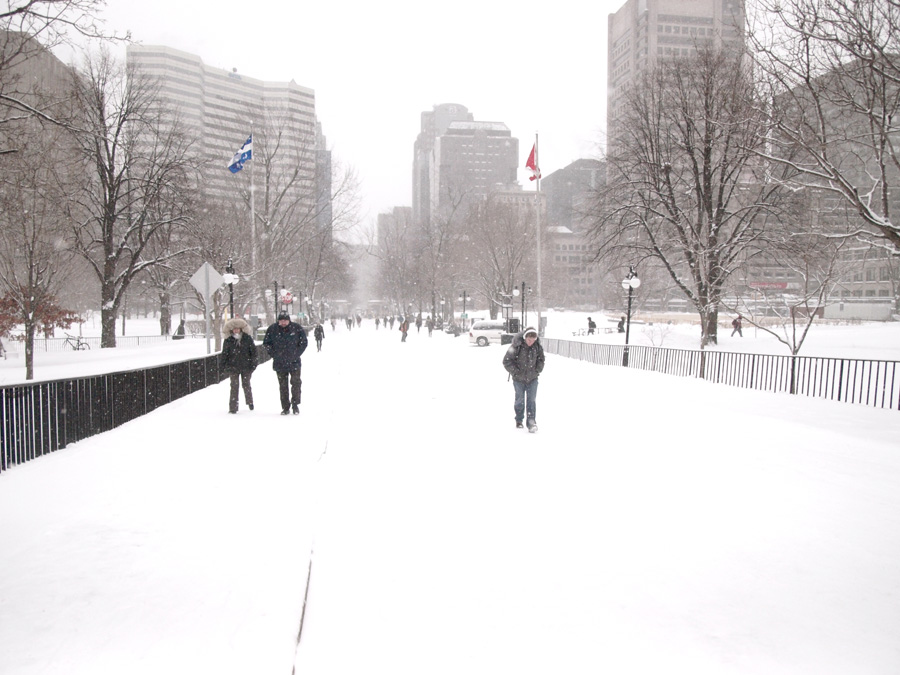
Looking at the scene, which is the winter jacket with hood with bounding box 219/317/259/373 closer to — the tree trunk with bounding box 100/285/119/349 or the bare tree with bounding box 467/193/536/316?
the tree trunk with bounding box 100/285/119/349

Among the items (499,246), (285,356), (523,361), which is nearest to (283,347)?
(285,356)

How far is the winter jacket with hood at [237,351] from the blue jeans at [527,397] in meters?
4.89

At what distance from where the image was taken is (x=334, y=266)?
194ft

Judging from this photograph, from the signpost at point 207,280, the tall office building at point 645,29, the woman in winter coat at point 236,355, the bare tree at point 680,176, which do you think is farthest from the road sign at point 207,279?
the tall office building at point 645,29

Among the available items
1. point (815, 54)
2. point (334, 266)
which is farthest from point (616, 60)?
point (815, 54)

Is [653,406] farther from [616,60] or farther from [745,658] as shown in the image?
[616,60]

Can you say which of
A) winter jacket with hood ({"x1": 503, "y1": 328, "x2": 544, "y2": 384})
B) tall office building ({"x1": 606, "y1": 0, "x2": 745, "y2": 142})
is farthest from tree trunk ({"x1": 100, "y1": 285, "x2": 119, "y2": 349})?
tall office building ({"x1": 606, "y1": 0, "x2": 745, "y2": 142})

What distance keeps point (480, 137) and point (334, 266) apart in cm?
11922

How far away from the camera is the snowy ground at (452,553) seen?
319 cm

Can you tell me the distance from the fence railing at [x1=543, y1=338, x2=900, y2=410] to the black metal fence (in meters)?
13.2

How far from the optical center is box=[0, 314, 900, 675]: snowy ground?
125 inches

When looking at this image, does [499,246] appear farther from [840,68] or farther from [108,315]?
[840,68]

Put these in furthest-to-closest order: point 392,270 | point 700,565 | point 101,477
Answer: point 392,270 → point 101,477 → point 700,565

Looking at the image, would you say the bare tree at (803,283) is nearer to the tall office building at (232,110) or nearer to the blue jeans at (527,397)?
the blue jeans at (527,397)
